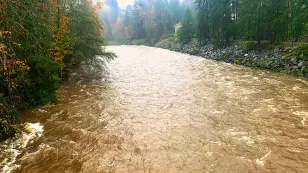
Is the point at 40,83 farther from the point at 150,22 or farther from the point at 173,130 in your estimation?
the point at 150,22

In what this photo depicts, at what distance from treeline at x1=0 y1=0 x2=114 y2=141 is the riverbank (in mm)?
15077

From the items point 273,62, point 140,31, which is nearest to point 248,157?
point 273,62

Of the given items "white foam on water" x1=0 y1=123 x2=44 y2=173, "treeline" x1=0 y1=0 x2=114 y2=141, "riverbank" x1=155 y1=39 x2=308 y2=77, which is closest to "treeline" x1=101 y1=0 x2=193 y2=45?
"riverbank" x1=155 y1=39 x2=308 y2=77

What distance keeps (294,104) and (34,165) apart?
11467 millimetres

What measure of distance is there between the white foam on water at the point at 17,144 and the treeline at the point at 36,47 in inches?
15.4

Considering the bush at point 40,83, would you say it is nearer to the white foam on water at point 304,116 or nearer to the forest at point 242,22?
the white foam on water at point 304,116

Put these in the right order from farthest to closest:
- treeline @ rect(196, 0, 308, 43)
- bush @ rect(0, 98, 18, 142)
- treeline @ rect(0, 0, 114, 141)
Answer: treeline @ rect(196, 0, 308, 43)
treeline @ rect(0, 0, 114, 141)
bush @ rect(0, 98, 18, 142)

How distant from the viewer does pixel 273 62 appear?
2211cm

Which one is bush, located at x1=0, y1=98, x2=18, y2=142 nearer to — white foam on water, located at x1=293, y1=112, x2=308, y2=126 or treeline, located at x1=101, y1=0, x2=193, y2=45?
white foam on water, located at x1=293, y1=112, x2=308, y2=126

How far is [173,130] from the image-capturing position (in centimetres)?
917

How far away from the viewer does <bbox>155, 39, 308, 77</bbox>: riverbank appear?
19.6 meters

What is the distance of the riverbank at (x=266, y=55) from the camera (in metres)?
19.6

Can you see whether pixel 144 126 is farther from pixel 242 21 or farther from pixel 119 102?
pixel 242 21

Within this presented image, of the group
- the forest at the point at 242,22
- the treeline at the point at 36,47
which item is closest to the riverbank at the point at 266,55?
the forest at the point at 242,22
